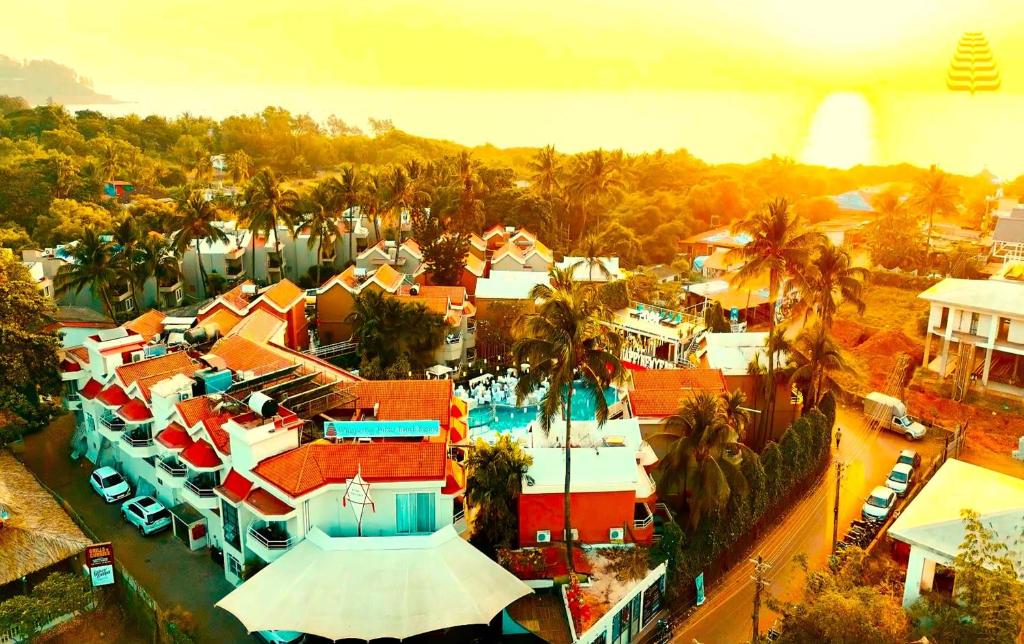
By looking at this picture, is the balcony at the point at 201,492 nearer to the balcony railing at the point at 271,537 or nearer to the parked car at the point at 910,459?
the balcony railing at the point at 271,537

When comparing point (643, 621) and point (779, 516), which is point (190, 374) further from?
point (779, 516)

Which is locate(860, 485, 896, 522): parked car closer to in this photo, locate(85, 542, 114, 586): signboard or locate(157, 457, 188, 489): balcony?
locate(157, 457, 188, 489): balcony

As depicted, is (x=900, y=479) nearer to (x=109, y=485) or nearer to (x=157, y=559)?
(x=157, y=559)

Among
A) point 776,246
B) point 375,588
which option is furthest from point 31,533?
point 776,246

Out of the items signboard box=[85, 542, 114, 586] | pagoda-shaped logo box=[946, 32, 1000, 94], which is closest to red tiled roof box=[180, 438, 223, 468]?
signboard box=[85, 542, 114, 586]

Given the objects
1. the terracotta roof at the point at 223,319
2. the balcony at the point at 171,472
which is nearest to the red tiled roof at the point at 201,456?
the balcony at the point at 171,472

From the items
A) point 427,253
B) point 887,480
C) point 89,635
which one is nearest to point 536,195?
point 427,253
